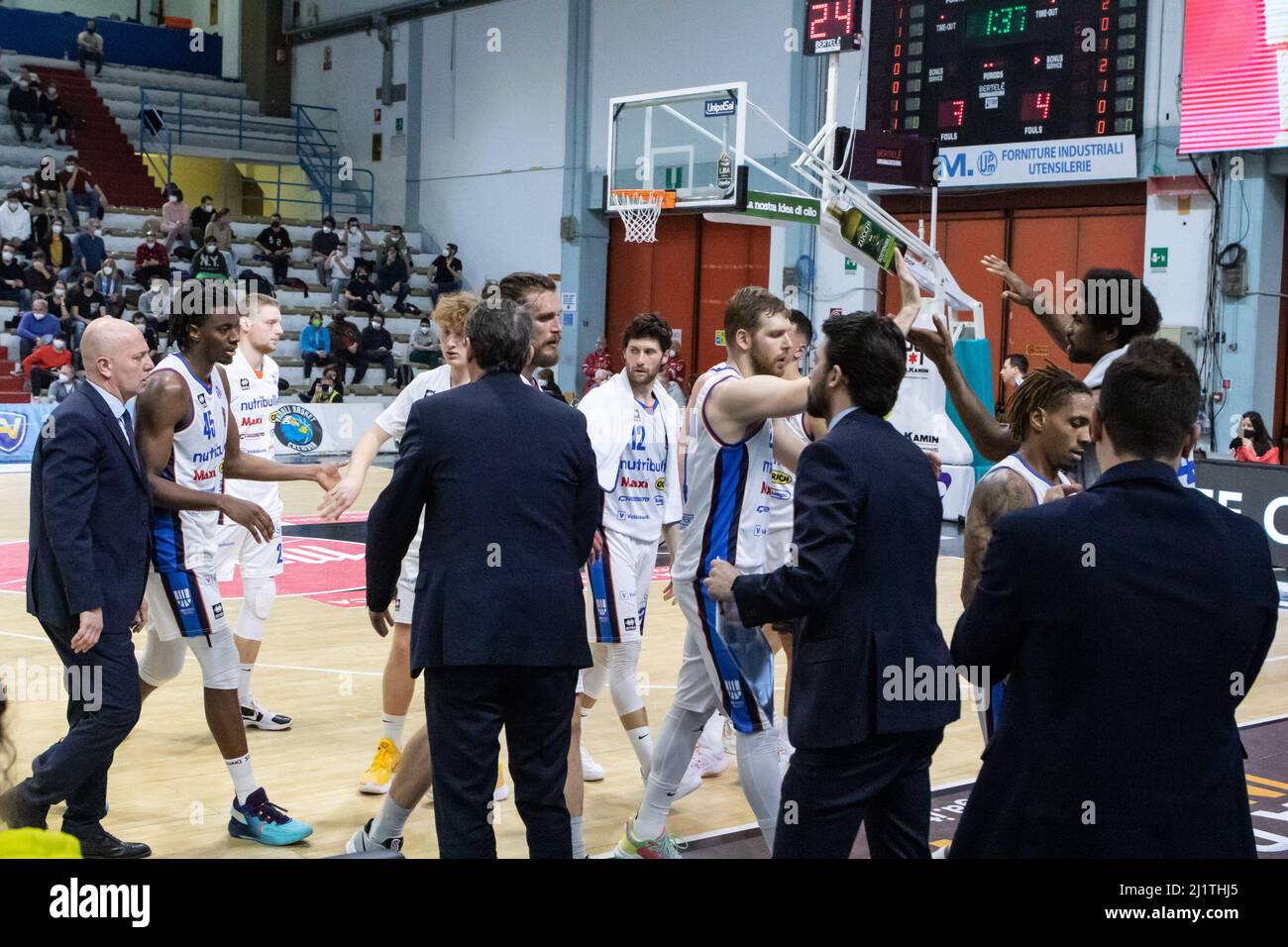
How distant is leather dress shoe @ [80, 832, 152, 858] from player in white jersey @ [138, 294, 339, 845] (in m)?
0.40

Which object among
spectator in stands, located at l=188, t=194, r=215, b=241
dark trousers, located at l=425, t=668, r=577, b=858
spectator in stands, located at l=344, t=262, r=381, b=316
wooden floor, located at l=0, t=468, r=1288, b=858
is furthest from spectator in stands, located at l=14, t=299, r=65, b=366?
dark trousers, located at l=425, t=668, r=577, b=858

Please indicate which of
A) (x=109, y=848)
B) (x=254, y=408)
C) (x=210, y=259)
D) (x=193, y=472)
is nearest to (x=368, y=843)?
(x=109, y=848)

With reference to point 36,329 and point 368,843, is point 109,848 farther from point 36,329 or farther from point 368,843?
point 36,329

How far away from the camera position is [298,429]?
19609 millimetres

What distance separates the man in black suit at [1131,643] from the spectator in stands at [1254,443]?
39.8 feet

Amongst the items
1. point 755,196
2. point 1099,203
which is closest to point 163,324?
point 755,196

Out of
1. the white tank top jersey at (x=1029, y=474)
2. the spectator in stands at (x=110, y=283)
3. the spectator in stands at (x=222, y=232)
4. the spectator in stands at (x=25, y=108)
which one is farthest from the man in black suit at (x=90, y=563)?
the spectator in stands at (x=25, y=108)

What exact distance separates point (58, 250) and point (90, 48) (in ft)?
27.7

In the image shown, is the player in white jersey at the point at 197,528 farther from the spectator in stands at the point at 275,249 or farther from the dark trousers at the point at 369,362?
the spectator in stands at the point at 275,249

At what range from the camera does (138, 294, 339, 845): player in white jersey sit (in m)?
5.45
